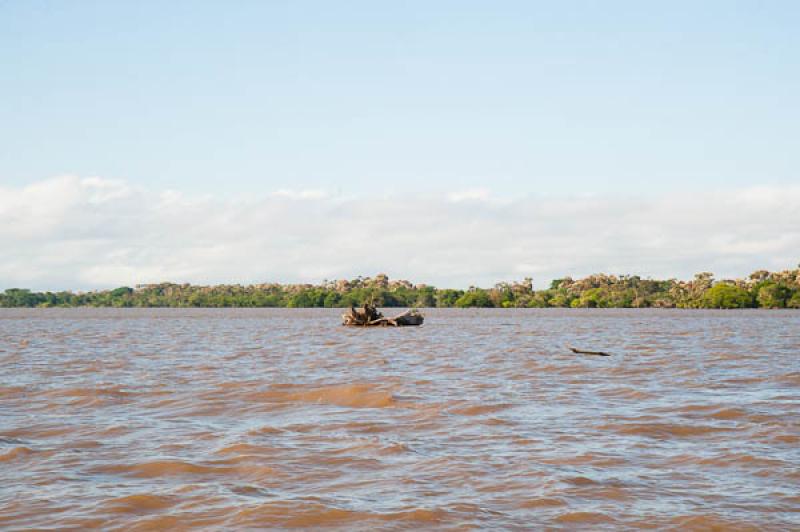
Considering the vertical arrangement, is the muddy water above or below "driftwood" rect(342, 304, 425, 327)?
below

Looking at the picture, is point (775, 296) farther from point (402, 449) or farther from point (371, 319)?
point (402, 449)

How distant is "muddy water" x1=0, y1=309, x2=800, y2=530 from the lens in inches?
348

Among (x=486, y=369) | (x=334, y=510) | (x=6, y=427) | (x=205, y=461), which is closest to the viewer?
(x=334, y=510)

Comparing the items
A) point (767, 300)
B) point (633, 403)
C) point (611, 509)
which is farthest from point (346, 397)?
point (767, 300)

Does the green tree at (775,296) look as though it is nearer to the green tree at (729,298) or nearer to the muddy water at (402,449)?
the green tree at (729,298)

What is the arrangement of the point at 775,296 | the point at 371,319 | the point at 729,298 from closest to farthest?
the point at 371,319
the point at 775,296
the point at 729,298

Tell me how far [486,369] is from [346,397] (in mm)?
8010

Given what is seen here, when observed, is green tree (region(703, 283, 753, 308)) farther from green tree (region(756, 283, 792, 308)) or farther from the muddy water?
the muddy water

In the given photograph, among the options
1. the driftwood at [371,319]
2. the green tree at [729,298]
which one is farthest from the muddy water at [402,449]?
the green tree at [729,298]

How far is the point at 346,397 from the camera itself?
18.5 m

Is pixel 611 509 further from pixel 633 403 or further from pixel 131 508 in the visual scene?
pixel 633 403

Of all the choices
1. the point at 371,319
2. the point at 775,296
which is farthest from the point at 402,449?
the point at 775,296

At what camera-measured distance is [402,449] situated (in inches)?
479

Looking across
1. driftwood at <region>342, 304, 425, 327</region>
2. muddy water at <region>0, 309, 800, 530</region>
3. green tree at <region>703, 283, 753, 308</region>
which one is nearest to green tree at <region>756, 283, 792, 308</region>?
green tree at <region>703, 283, 753, 308</region>
